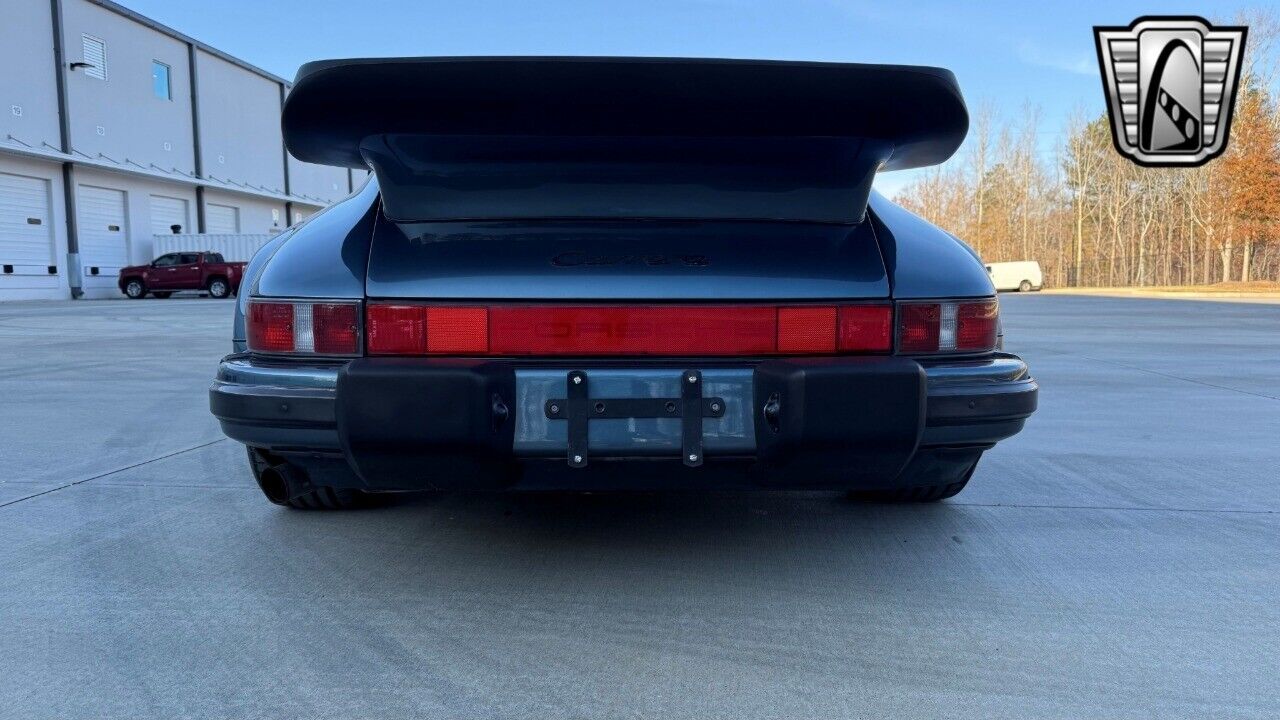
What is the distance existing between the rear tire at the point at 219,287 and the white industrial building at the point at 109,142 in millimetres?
3524

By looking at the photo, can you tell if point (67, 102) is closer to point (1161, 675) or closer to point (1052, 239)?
point (1161, 675)

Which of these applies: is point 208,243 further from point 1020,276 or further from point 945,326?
point 1020,276

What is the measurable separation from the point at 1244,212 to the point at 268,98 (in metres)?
37.8

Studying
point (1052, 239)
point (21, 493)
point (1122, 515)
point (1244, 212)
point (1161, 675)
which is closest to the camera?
point (1161, 675)

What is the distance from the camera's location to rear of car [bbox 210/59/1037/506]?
201 centimetres

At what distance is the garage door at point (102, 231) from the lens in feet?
85.4

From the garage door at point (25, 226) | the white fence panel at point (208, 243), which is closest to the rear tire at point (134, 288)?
the garage door at point (25, 226)

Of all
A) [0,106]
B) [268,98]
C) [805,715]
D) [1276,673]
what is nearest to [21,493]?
[805,715]

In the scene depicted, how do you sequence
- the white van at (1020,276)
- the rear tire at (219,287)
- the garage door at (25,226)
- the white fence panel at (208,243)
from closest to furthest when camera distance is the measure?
the garage door at (25,226) → the rear tire at (219,287) → the white fence panel at (208,243) → the white van at (1020,276)

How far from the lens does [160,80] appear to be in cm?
2861

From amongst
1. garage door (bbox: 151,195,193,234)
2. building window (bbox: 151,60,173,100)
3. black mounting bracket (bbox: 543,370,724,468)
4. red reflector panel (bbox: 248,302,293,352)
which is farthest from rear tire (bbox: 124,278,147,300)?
black mounting bracket (bbox: 543,370,724,468)

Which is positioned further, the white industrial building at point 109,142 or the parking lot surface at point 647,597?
the white industrial building at point 109,142

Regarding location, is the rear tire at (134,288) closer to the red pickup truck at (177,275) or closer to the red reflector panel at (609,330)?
the red pickup truck at (177,275)

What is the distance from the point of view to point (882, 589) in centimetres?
228
